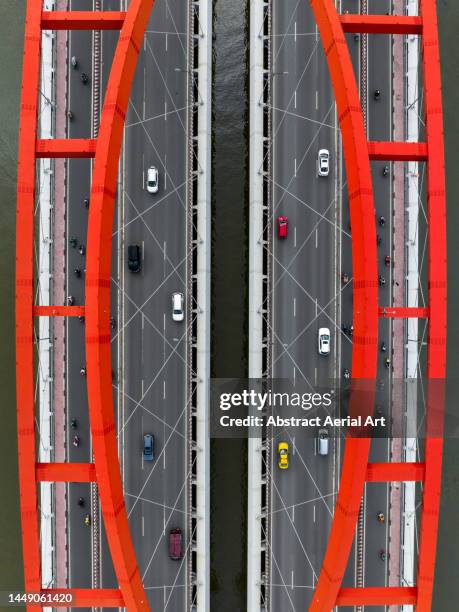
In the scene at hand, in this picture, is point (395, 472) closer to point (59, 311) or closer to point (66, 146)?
point (59, 311)

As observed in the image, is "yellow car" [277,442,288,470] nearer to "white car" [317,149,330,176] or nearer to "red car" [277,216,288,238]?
"red car" [277,216,288,238]

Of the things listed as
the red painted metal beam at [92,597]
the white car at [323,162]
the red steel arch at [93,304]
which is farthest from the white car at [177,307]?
the red painted metal beam at [92,597]

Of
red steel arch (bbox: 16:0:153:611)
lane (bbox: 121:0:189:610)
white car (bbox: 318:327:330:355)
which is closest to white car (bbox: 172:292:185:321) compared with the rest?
lane (bbox: 121:0:189:610)

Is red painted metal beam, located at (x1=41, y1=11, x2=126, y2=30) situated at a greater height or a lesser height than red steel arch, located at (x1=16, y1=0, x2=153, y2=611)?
greater

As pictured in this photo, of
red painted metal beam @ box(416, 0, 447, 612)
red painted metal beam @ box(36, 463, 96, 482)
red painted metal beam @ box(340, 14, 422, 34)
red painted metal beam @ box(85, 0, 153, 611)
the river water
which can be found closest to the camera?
red painted metal beam @ box(85, 0, 153, 611)

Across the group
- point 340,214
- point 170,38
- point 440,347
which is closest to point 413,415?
point 440,347

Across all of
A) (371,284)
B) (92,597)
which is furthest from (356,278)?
(92,597)
